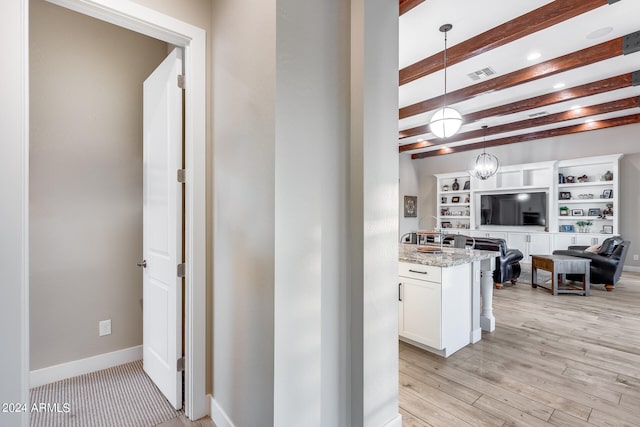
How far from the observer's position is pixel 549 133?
745 cm

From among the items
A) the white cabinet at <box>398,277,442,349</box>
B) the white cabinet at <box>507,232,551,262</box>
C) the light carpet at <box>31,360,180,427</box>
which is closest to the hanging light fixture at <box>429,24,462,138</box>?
the white cabinet at <box>398,277,442,349</box>

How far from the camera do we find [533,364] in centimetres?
263

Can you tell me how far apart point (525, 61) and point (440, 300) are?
3.78 metres

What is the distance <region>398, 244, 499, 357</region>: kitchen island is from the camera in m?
2.67

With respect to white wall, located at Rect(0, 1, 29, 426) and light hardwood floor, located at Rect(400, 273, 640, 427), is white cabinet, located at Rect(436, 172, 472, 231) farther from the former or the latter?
white wall, located at Rect(0, 1, 29, 426)

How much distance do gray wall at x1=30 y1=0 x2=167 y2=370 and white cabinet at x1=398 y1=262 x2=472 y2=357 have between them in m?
2.57

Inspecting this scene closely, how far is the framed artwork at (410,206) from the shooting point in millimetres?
10084

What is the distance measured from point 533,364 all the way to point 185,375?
→ 2919mm

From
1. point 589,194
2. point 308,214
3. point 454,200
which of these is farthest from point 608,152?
point 308,214

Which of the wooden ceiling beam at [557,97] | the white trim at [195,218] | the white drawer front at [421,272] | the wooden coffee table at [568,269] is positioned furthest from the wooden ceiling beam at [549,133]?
the white trim at [195,218]

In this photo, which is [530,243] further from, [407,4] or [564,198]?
[407,4]

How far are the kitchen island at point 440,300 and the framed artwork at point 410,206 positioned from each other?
700 centimetres

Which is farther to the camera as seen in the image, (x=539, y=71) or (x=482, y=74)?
(x=482, y=74)

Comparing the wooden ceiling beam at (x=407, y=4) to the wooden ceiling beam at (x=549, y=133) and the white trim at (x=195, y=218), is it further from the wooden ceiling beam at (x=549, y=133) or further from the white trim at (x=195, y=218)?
the wooden ceiling beam at (x=549, y=133)
